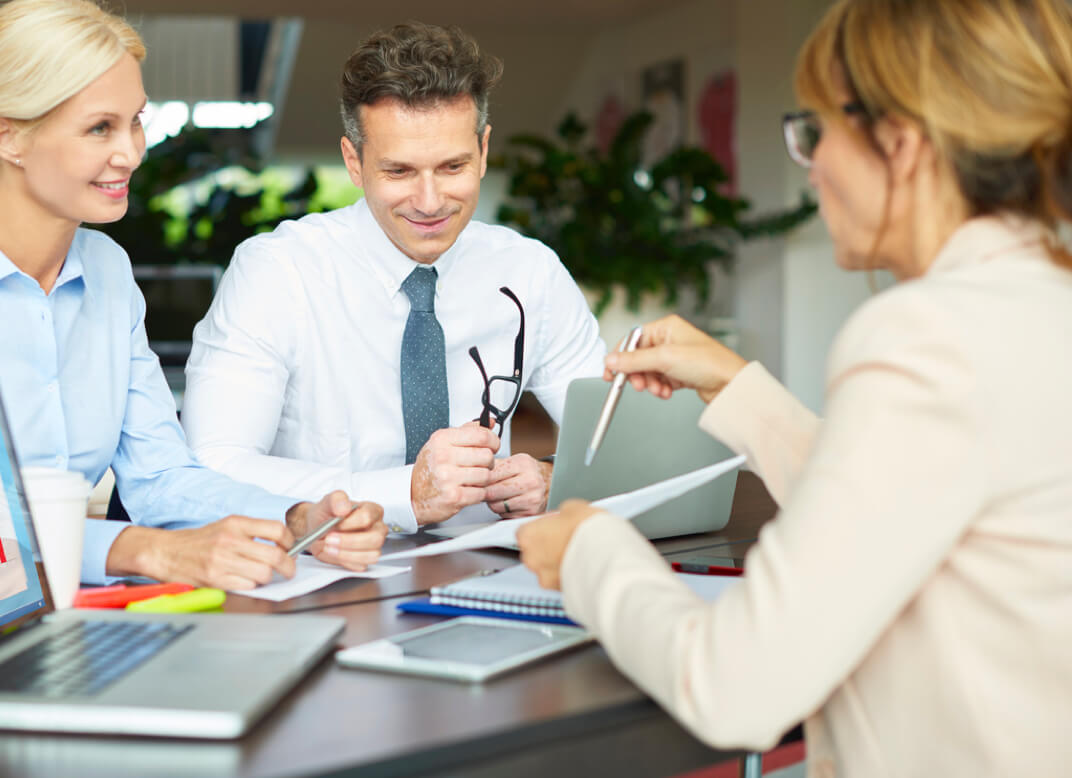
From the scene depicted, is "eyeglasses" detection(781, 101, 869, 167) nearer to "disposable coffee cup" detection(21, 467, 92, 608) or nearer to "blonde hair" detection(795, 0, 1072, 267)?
"blonde hair" detection(795, 0, 1072, 267)

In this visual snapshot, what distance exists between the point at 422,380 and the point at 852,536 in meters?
1.40

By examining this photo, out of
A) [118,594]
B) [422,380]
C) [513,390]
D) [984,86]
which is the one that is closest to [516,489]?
[422,380]

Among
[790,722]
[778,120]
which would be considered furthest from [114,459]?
[778,120]

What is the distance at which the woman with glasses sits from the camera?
781mm

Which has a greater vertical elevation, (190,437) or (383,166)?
(383,166)

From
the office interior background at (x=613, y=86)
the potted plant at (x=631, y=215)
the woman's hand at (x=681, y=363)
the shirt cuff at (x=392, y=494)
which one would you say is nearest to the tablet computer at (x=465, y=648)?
the woman's hand at (x=681, y=363)

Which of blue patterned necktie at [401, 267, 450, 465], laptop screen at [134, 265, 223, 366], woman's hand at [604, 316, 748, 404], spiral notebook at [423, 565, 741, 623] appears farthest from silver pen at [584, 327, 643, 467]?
laptop screen at [134, 265, 223, 366]

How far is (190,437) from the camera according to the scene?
6.20ft

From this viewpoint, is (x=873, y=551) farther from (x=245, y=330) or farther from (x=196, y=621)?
(x=245, y=330)

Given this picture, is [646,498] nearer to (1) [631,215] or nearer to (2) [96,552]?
(2) [96,552]

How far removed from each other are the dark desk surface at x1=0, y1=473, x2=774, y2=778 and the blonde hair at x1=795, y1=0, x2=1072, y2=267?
0.55 metres

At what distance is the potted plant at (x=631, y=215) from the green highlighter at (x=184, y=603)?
180 inches

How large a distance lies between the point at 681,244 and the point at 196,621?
17.3ft

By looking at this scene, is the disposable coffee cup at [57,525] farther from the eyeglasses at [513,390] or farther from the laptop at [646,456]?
the eyeglasses at [513,390]
